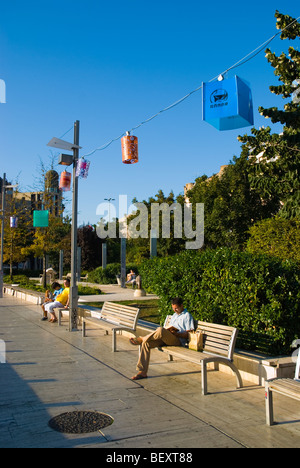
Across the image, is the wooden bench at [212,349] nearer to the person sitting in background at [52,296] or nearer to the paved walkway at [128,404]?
the paved walkway at [128,404]

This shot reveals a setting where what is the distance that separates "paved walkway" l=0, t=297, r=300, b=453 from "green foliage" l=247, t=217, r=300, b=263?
324 inches

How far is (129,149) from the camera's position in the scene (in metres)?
10.3

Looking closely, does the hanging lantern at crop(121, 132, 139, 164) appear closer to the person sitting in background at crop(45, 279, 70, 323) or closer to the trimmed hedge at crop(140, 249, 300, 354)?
the trimmed hedge at crop(140, 249, 300, 354)

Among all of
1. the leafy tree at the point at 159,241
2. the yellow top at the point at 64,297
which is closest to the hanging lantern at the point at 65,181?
the yellow top at the point at 64,297

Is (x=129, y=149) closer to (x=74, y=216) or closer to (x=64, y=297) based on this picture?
(x=74, y=216)

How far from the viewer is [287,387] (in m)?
4.38

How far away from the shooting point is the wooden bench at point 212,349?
565cm

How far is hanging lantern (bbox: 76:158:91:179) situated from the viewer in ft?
36.8

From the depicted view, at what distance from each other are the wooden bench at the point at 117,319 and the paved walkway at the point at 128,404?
1.54ft

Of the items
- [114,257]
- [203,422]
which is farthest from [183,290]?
[114,257]

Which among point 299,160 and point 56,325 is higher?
point 299,160

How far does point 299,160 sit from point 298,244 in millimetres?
6935

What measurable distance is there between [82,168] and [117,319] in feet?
14.1

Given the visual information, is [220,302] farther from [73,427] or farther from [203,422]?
[73,427]
